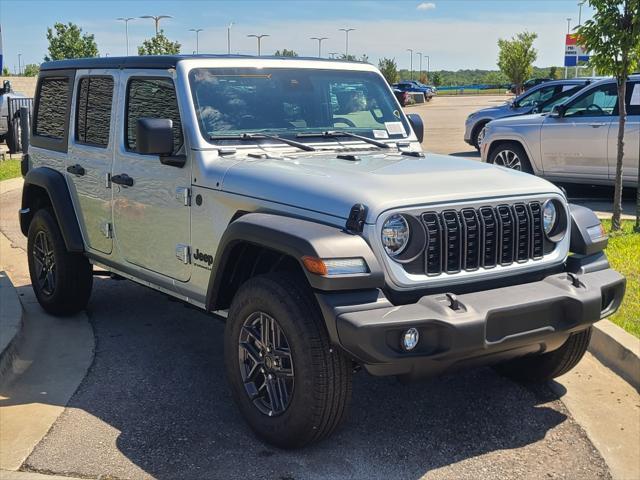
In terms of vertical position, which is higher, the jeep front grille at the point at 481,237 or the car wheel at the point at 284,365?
the jeep front grille at the point at 481,237

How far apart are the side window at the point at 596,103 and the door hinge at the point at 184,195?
804cm

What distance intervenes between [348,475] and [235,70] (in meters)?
2.61

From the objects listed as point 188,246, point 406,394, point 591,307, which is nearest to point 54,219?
point 188,246

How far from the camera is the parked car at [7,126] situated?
1822 cm

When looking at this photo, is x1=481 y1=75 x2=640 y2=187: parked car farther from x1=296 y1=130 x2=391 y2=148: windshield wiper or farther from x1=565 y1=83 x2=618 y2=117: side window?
x1=296 y1=130 x2=391 y2=148: windshield wiper

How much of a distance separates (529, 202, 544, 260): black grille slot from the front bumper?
183 mm

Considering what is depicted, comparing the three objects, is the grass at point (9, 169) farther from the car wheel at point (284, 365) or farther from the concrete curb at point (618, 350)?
the concrete curb at point (618, 350)

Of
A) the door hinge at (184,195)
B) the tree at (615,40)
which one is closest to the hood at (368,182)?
the door hinge at (184,195)

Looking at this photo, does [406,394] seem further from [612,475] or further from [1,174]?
[1,174]

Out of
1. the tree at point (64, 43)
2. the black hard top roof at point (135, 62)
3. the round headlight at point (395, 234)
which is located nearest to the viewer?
the round headlight at point (395, 234)

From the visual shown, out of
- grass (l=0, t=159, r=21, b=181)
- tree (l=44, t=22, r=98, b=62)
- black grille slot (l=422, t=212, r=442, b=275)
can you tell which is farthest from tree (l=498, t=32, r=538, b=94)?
black grille slot (l=422, t=212, r=442, b=275)

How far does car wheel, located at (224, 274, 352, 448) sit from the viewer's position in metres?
3.73

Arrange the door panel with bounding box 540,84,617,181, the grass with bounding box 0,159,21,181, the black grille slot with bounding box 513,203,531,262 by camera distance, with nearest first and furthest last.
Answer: the black grille slot with bounding box 513,203,531,262 < the door panel with bounding box 540,84,617,181 < the grass with bounding box 0,159,21,181

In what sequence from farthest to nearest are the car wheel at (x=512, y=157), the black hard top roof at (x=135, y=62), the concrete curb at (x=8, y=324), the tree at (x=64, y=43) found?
1. the tree at (x=64, y=43)
2. the car wheel at (x=512, y=157)
3. the concrete curb at (x=8, y=324)
4. the black hard top roof at (x=135, y=62)
